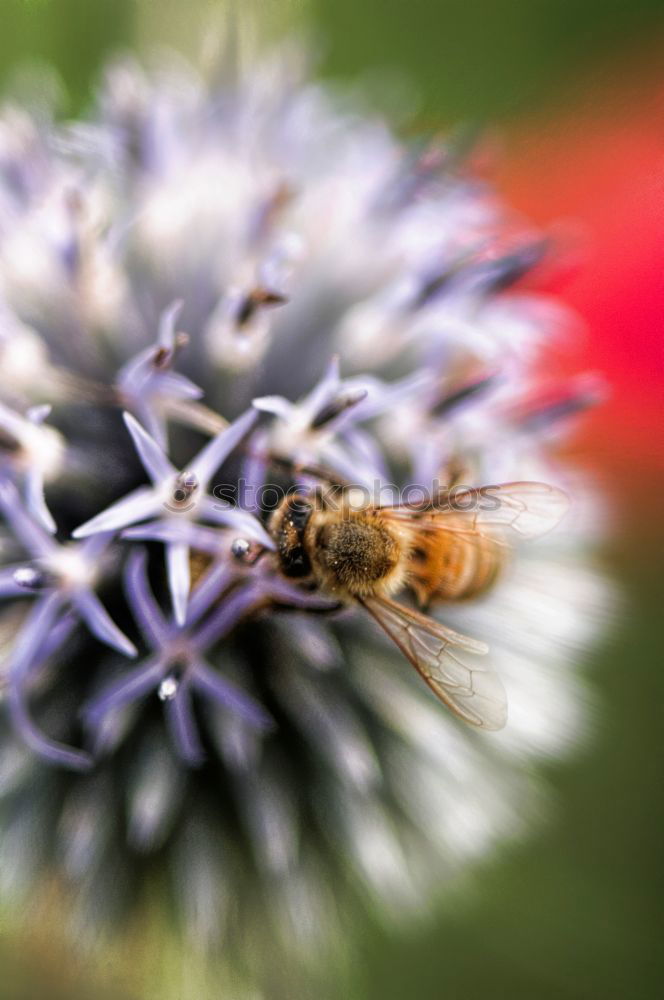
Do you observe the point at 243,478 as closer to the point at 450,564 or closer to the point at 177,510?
the point at 177,510

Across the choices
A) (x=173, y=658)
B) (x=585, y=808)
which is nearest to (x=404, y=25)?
(x=173, y=658)

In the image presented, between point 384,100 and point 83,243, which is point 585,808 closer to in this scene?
point 384,100

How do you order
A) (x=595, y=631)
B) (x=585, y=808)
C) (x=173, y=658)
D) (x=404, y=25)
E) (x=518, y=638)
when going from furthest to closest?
(x=585, y=808)
(x=404, y=25)
(x=595, y=631)
(x=518, y=638)
(x=173, y=658)

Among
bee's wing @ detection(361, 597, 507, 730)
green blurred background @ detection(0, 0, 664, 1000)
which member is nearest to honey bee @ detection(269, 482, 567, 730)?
bee's wing @ detection(361, 597, 507, 730)

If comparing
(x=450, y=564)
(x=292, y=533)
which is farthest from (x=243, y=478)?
(x=450, y=564)

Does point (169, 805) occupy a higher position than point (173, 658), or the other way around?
point (173, 658)

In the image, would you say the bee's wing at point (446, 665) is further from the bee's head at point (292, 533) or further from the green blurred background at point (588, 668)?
the green blurred background at point (588, 668)

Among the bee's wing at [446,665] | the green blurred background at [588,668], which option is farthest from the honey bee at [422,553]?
the green blurred background at [588,668]
